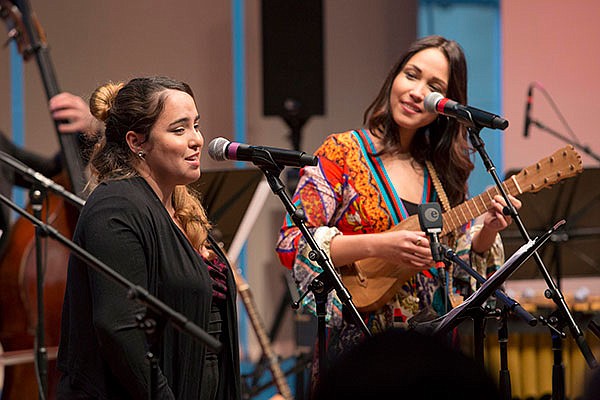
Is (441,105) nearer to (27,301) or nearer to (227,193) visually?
(227,193)

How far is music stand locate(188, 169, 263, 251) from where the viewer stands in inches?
153

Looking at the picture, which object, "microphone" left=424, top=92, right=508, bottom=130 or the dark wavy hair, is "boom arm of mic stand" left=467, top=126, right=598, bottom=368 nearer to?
"microphone" left=424, top=92, right=508, bottom=130

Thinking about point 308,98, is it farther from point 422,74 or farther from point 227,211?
point 422,74

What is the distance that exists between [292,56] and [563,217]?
8.76 feet

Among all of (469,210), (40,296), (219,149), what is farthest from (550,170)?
(40,296)

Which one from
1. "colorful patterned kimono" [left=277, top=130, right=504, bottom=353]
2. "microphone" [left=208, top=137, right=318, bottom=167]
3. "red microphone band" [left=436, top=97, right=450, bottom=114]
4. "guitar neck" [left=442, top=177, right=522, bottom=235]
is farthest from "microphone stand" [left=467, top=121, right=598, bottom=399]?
"microphone" [left=208, top=137, right=318, bottom=167]

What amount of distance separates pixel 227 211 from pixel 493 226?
1329 mm

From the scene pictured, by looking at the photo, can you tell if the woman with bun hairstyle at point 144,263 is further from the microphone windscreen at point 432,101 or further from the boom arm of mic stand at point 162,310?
the microphone windscreen at point 432,101

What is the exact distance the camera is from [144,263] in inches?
93.7

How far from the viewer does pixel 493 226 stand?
3021 millimetres

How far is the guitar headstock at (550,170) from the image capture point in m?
3.07

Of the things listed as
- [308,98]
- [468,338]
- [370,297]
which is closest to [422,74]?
[370,297]

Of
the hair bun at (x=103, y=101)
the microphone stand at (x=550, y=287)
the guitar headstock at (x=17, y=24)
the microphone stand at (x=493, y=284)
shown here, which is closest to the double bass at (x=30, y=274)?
the guitar headstock at (x=17, y=24)

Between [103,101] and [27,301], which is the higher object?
[103,101]
